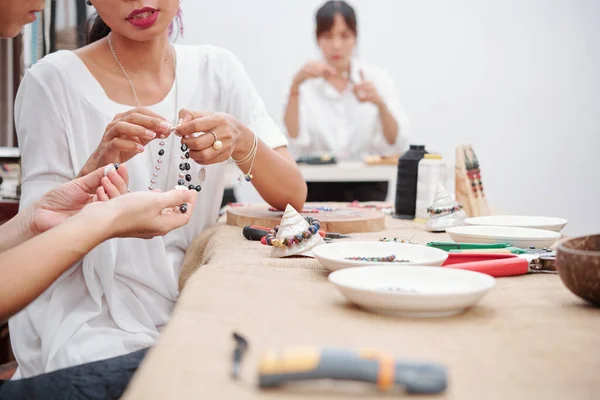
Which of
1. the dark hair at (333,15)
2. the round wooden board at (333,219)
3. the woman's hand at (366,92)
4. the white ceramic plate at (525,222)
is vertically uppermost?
the dark hair at (333,15)

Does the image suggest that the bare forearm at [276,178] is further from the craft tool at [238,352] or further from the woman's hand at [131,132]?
the craft tool at [238,352]

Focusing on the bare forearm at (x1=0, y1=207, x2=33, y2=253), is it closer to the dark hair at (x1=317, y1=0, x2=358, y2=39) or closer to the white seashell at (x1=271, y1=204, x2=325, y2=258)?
the white seashell at (x1=271, y1=204, x2=325, y2=258)

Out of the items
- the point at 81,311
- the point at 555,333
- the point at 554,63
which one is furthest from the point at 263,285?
the point at 554,63

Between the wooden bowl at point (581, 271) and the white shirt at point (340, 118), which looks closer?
the wooden bowl at point (581, 271)

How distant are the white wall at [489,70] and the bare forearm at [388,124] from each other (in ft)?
4.92

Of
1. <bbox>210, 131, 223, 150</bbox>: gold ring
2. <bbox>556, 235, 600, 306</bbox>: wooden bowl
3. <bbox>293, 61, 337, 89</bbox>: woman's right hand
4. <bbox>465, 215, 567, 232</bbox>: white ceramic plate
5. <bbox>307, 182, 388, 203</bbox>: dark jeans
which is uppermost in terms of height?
<bbox>293, 61, 337, 89</bbox>: woman's right hand

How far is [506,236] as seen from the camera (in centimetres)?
131

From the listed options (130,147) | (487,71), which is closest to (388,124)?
(487,71)

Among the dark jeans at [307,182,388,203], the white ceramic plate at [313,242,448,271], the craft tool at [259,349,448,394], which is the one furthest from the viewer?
the dark jeans at [307,182,388,203]

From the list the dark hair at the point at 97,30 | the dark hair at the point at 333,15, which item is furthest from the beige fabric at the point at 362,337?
the dark hair at the point at 333,15

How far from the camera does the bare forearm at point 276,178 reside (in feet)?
5.79

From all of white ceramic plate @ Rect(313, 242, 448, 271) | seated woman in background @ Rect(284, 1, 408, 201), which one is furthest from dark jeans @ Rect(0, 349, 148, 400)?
seated woman in background @ Rect(284, 1, 408, 201)

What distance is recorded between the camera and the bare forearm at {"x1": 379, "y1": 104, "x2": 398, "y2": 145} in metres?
4.91

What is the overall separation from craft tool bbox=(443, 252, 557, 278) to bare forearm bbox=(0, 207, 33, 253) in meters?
0.78
